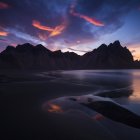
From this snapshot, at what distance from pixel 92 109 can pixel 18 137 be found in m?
6.23

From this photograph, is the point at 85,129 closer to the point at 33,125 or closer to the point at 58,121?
the point at 58,121

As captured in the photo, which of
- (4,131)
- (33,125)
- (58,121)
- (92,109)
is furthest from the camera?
(92,109)

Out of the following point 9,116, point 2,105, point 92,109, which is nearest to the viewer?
point 9,116

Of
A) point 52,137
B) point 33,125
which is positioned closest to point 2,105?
point 33,125

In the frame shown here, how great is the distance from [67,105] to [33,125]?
4.64 metres

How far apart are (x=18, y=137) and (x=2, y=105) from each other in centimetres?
629

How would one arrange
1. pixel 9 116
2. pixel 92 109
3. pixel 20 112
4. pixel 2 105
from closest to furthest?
pixel 9 116 < pixel 20 112 < pixel 92 109 < pixel 2 105

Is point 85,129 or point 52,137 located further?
point 85,129

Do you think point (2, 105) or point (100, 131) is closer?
point (100, 131)

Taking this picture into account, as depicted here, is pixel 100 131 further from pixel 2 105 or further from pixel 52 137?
pixel 2 105

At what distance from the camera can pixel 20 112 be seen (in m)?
11.2

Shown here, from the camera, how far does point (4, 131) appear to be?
814 cm

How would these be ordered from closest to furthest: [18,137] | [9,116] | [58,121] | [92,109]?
1. [18,137]
2. [58,121]
3. [9,116]
4. [92,109]

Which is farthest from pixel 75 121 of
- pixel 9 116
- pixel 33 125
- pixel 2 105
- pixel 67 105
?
pixel 2 105
